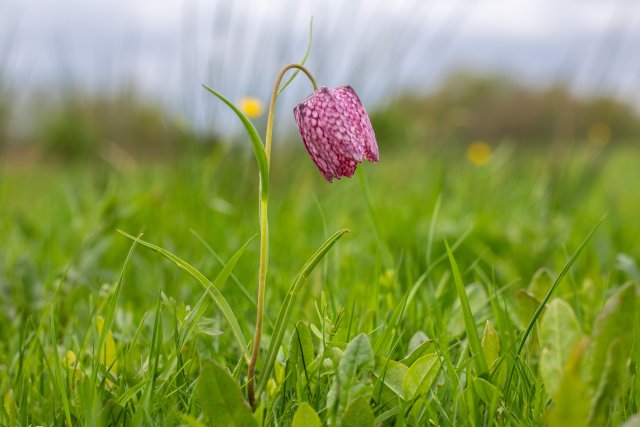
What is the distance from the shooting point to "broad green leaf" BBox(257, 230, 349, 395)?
0.89m

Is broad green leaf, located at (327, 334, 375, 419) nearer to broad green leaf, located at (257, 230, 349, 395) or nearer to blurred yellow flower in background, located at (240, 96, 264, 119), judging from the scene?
broad green leaf, located at (257, 230, 349, 395)

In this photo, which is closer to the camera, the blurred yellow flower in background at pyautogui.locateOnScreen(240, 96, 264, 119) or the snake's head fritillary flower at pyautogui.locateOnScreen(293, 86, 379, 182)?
the snake's head fritillary flower at pyautogui.locateOnScreen(293, 86, 379, 182)

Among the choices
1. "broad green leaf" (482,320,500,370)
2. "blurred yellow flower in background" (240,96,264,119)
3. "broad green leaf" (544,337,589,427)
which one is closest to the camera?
"broad green leaf" (544,337,589,427)

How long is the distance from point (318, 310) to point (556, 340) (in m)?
0.33

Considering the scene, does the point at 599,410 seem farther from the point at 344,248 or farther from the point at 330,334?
the point at 344,248

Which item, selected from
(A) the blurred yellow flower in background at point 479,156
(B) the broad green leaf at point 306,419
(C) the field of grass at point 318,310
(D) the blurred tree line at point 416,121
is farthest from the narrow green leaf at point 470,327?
(A) the blurred yellow flower in background at point 479,156

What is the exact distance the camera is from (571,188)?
2879 millimetres

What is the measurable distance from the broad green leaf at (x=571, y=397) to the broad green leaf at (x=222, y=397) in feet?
1.09

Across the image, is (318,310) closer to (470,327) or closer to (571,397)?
(470,327)

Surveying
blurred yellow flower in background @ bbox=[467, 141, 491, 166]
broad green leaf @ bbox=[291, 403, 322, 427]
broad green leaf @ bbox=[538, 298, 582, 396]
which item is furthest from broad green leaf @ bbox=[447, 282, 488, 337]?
blurred yellow flower in background @ bbox=[467, 141, 491, 166]

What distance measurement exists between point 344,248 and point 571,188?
1.31 meters

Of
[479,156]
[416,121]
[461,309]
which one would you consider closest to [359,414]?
[461,309]

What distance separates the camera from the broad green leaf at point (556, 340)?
0.89 m

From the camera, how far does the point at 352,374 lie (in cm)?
92
